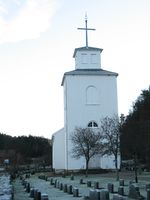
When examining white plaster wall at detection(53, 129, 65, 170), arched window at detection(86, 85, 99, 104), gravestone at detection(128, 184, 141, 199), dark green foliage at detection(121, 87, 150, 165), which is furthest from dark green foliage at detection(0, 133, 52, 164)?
gravestone at detection(128, 184, 141, 199)

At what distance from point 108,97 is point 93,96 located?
2.10 metres

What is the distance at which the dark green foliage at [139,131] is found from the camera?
33.7 metres


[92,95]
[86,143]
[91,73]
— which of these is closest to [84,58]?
[91,73]

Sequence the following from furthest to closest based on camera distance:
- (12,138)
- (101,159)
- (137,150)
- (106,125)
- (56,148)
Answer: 1. (12,138)
2. (56,148)
3. (101,159)
4. (106,125)
5. (137,150)

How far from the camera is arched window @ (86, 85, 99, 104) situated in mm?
65812

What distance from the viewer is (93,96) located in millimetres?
66000

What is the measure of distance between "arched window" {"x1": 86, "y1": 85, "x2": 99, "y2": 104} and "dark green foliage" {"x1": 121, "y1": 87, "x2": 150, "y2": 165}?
21460 mm

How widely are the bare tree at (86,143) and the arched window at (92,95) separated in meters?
6.81

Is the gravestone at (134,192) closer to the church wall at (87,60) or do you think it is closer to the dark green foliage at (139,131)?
the dark green foliage at (139,131)

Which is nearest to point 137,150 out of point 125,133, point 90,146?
point 125,133

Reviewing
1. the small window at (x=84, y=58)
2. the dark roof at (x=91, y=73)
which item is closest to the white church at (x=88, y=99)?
the dark roof at (x=91, y=73)

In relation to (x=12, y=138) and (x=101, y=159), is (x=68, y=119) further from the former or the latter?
(x=12, y=138)

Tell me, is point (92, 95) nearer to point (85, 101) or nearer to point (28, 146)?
point (85, 101)

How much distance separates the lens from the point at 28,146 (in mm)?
115562
